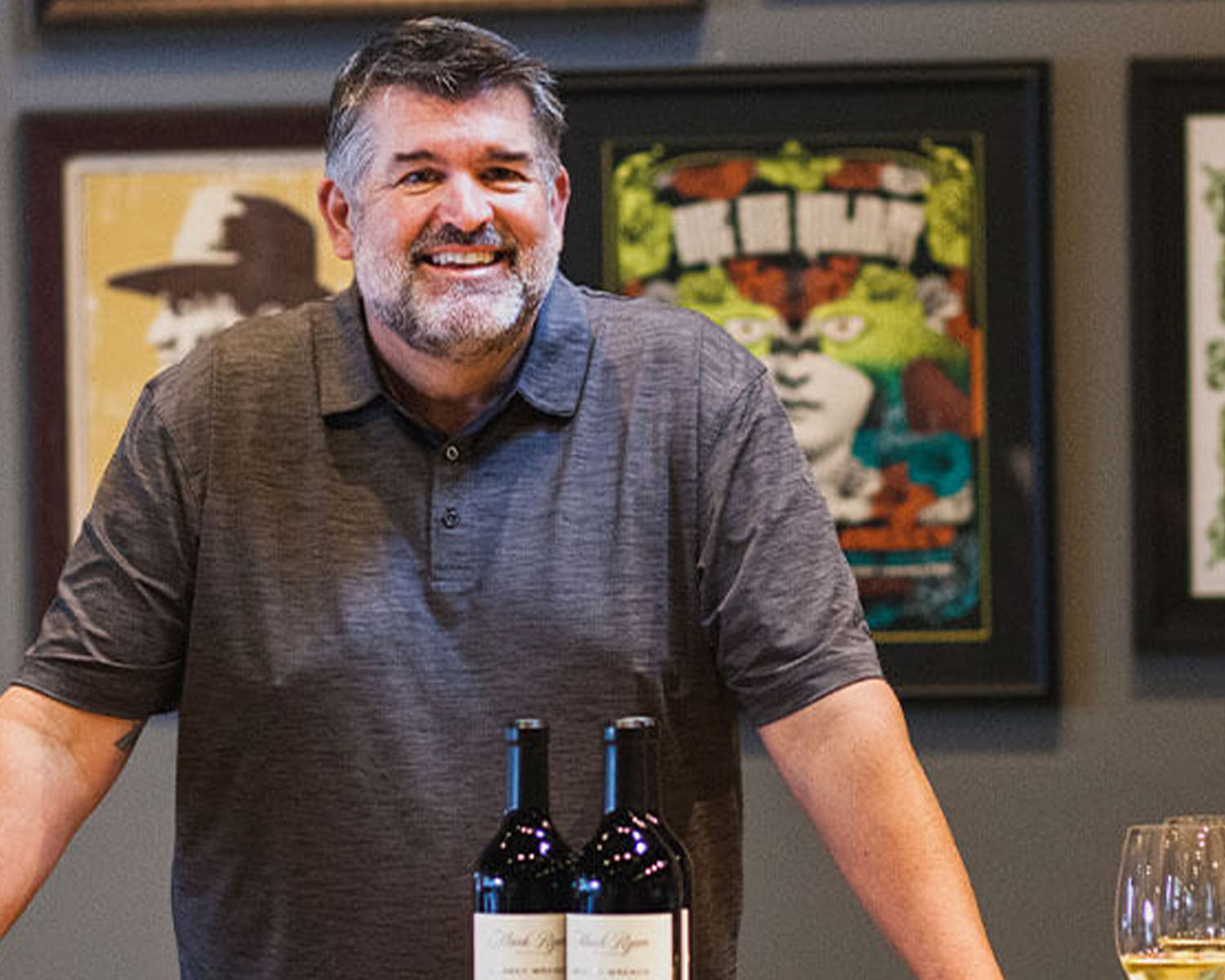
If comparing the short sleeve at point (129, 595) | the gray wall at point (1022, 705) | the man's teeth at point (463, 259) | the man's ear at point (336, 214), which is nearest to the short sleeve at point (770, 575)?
the man's teeth at point (463, 259)

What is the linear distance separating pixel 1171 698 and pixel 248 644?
143 cm

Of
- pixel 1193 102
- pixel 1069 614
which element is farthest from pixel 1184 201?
pixel 1069 614

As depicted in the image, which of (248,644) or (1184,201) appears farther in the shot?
(1184,201)

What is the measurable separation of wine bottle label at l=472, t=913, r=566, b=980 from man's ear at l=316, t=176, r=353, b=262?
87 cm

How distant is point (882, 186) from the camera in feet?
9.10

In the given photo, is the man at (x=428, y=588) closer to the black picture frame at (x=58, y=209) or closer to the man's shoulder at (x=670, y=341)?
the man's shoulder at (x=670, y=341)

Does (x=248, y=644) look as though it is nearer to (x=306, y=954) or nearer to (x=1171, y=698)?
(x=306, y=954)

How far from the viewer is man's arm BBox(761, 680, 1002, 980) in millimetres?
1597

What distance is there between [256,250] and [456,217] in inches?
44.0

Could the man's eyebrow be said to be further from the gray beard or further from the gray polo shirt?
the gray polo shirt

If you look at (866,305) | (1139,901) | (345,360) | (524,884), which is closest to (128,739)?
(345,360)

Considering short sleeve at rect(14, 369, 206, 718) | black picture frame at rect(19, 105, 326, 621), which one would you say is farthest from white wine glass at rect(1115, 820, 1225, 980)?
black picture frame at rect(19, 105, 326, 621)

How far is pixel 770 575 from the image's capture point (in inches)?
70.6

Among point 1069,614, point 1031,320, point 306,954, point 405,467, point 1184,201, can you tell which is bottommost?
point 306,954
